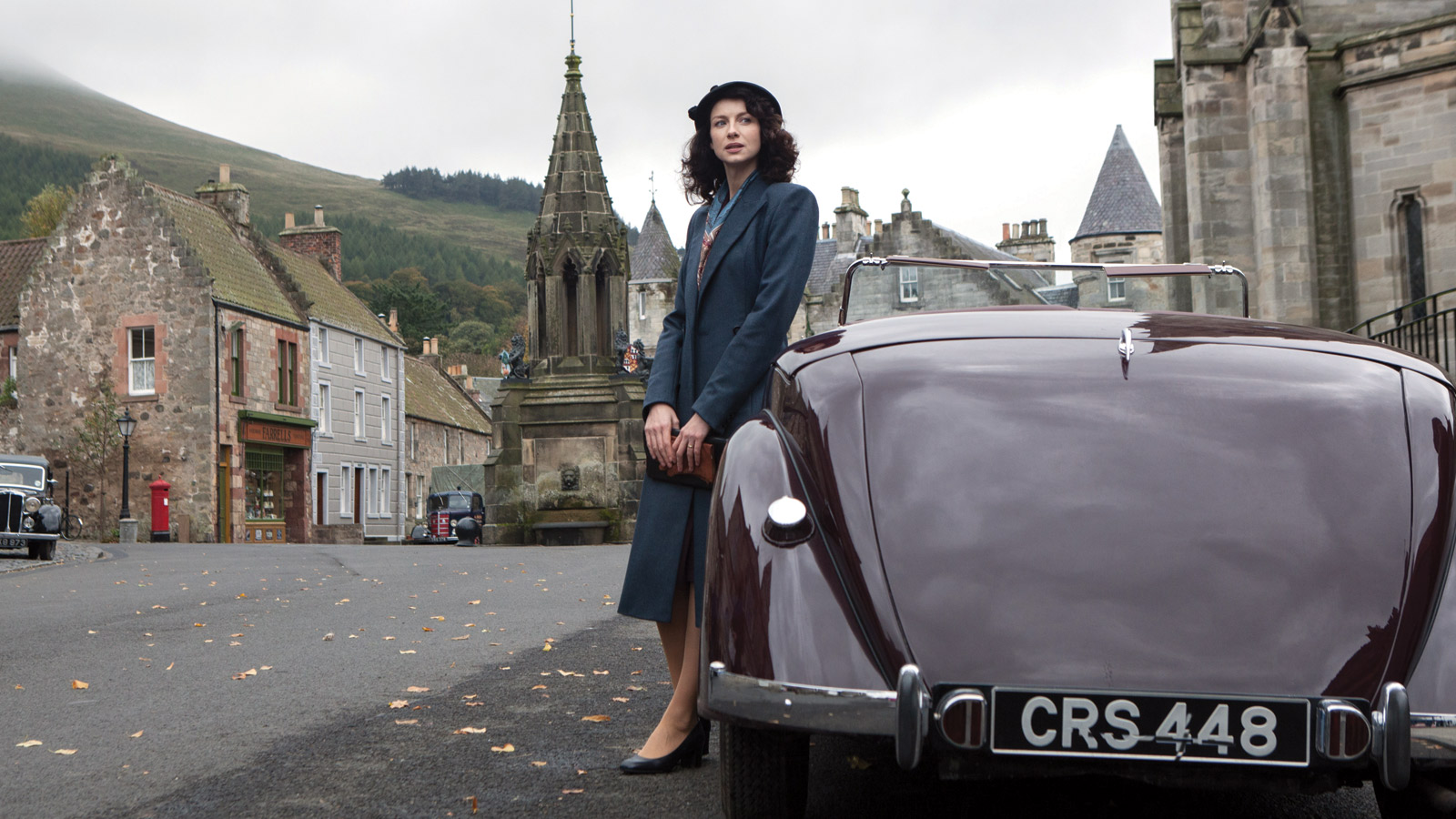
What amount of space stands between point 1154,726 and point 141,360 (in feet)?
127

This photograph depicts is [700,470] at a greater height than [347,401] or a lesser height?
lesser

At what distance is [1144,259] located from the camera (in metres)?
63.2

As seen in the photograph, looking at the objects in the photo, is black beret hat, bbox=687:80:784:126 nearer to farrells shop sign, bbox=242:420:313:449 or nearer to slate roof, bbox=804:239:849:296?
farrells shop sign, bbox=242:420:313:449

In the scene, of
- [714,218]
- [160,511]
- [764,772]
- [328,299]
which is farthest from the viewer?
[328,299]

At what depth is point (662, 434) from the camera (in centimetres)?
400

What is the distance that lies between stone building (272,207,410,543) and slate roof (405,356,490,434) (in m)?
1.54

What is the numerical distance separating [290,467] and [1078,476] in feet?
134

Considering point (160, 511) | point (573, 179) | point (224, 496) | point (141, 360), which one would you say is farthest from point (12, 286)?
point (573, 179)

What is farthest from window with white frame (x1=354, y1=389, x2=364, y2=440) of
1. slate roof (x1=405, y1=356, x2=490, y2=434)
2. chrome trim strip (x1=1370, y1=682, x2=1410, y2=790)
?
chrome trim strip (x1=1370, y1=682, x2=1410, y2=790)

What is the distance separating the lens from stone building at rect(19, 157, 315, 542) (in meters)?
36.3

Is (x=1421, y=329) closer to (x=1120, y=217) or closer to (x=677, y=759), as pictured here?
(x=677, y=759)

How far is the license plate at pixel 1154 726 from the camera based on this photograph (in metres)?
2.49

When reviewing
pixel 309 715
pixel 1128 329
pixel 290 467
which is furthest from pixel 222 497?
pixel 1128 329

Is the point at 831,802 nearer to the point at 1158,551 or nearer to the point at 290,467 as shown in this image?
the point at 1158,551
